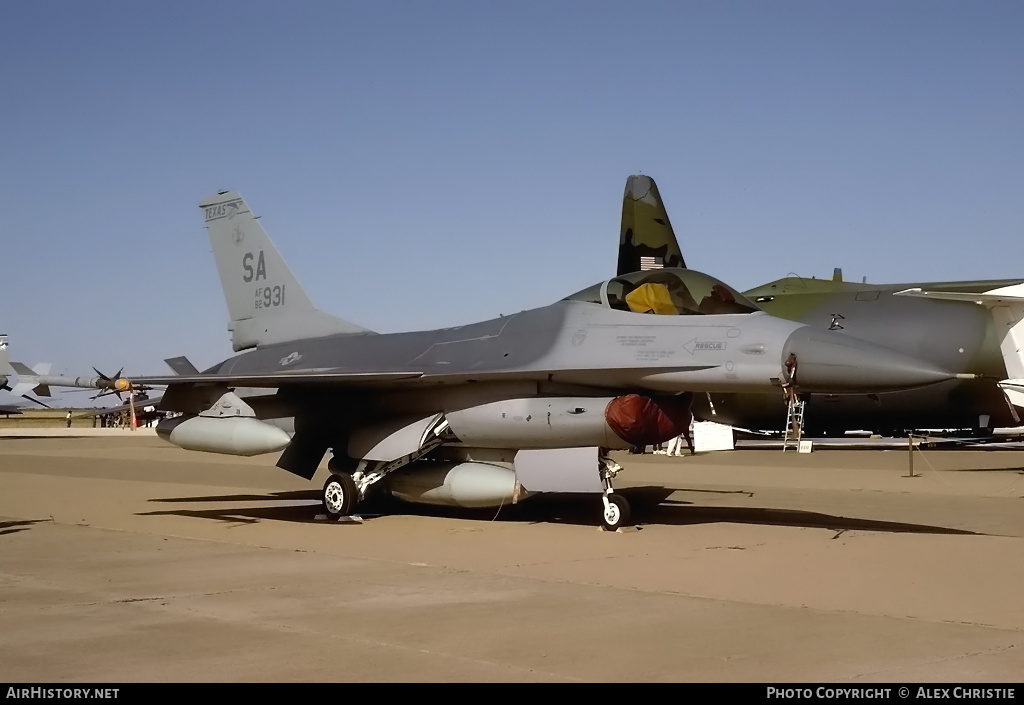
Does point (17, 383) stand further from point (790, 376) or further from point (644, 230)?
point (790, 376)

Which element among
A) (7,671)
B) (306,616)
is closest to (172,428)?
(306,616)

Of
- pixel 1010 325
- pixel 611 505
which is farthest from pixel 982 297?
pixel 611 505

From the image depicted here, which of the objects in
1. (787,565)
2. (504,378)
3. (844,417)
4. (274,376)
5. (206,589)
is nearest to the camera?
(206,589)

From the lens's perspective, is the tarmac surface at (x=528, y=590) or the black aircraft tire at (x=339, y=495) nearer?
the tarmac surface at (x=528, y=590)

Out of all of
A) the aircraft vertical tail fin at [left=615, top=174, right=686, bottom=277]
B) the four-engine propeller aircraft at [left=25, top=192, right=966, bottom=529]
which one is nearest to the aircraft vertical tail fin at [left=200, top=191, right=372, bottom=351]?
the four-engine propeller aircraft at [left=25, top=192, right=966, bottom=529]

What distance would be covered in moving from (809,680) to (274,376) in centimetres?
824

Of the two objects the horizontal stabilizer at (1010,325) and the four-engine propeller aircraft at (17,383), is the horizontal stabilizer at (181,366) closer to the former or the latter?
the horizontal stabilizer at (1010,325)

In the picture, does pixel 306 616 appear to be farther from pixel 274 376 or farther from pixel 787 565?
pixel 274 376

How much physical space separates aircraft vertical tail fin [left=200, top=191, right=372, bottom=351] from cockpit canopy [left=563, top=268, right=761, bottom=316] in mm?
4364

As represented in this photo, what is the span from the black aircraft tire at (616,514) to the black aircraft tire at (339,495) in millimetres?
2969

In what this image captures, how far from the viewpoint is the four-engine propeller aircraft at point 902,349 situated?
18562 millimetres

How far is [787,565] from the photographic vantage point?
8477 mm

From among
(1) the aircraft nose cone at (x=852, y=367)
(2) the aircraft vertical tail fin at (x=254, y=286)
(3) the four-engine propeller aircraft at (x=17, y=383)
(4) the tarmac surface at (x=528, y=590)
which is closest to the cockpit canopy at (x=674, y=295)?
(1) the aircraft nose cone at (x=852, y=367)
